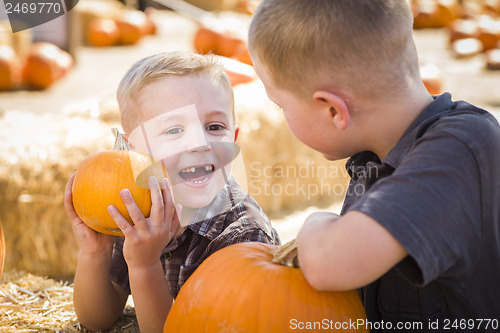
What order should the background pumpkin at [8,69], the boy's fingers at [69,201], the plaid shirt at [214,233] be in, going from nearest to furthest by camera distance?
1. the boy's fingers at [69,201]
2. the plaid shirt at [214,233]
3. the background pumpkin at [8,69]

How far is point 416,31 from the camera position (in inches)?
475

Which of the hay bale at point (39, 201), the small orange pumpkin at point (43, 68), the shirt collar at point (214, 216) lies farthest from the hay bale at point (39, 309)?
the small orange pumpkin at point (43, 68)

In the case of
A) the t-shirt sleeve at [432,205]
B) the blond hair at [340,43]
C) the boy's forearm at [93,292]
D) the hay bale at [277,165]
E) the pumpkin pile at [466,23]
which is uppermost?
the blond hair at [340,43]

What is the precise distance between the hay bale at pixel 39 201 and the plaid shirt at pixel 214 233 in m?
1.34

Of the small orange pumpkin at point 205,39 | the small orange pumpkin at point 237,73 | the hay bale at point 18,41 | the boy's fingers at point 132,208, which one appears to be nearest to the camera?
the boy's fingers at point 132,208

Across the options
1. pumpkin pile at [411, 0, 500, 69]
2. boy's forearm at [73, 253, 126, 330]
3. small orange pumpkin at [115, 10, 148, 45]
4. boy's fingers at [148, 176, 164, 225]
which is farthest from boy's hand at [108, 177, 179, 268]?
small orange pumpkin at [115, 10, 148, 45]

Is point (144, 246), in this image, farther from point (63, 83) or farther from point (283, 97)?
point (63, 83)

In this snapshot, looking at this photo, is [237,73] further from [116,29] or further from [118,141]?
[116,29]

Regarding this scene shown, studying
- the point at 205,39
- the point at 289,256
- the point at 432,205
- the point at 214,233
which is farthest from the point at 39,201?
the point at 205,39

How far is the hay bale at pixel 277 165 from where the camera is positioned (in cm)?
403

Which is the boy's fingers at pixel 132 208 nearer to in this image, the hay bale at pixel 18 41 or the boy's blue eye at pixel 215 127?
the boy's blue eye at pixel 215 127

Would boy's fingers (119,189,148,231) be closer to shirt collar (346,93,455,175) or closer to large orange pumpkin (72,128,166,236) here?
large orange pumpkin (72,128,166,236)

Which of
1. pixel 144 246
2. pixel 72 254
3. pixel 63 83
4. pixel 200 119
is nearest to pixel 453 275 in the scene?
pixel 144 246

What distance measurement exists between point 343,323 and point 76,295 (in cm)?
101
